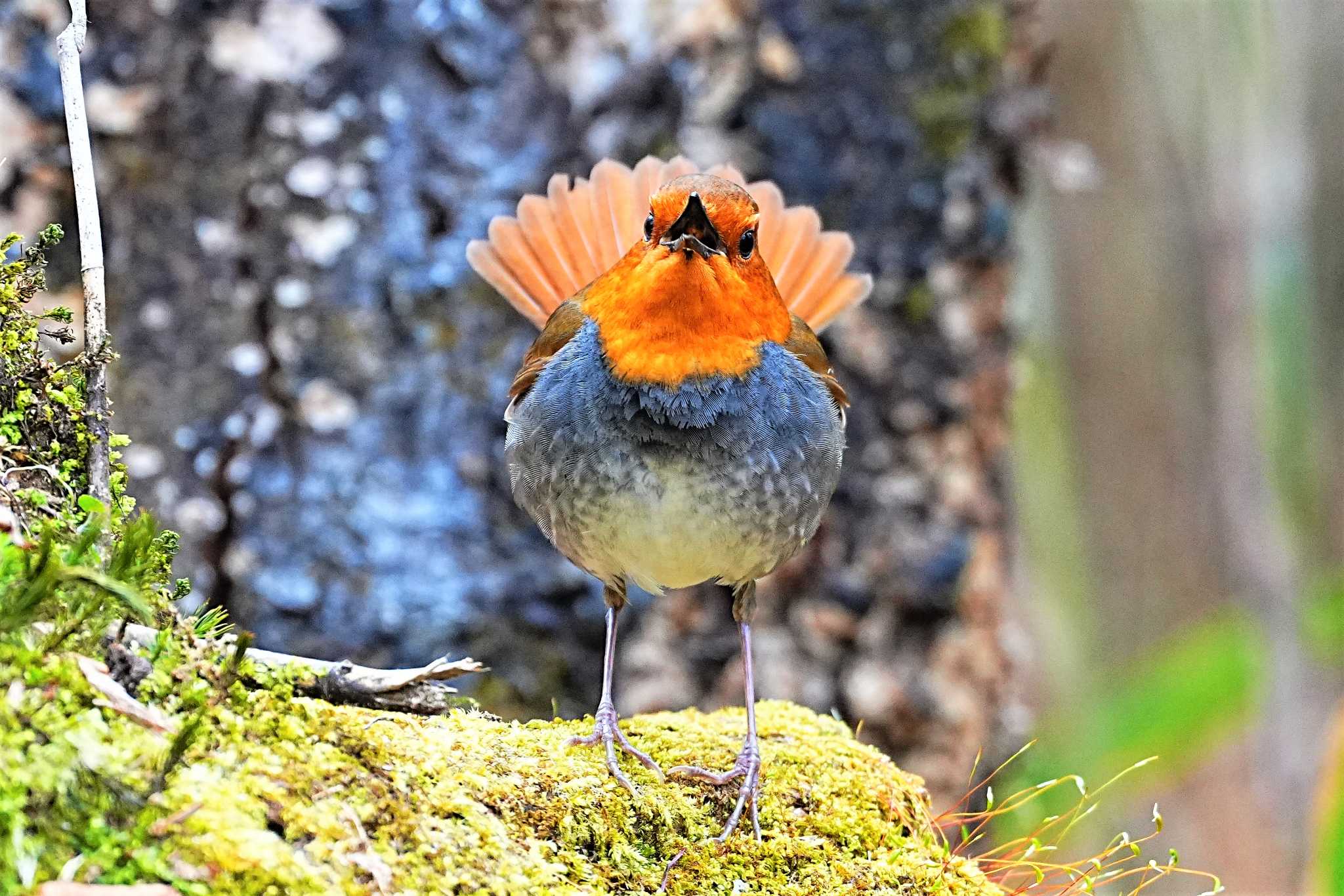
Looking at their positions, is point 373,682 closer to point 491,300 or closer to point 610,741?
point 610,741

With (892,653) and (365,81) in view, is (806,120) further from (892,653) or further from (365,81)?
(892,653)

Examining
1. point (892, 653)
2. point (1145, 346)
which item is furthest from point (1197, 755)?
point (892, 653)

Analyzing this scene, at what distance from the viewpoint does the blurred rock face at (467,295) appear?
3.27 m

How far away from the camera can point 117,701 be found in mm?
1276

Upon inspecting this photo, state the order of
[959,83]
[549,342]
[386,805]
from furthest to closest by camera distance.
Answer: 1. [959,83]
2. [549,342]
3. [386,805]

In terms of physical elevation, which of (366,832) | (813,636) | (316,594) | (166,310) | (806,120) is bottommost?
(366,832)

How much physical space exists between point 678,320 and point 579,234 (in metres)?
0.70

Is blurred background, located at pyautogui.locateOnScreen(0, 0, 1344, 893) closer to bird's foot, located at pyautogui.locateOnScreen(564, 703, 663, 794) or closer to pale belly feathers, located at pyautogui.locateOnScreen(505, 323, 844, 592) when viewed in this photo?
pale belly feathers, located at pyautogui.locateOnScreen(505, 323, 844, 592)

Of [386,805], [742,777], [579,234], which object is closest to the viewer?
[386,805]

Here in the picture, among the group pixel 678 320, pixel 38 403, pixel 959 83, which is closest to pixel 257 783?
pixel 38 403

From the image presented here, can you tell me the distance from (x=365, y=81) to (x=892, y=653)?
230cm

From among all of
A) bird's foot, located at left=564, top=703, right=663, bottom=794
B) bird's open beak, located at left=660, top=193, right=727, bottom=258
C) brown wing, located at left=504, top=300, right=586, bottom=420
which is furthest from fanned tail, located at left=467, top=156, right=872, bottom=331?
bird's foot, located at left=564, top=703, right=663, bottom=794

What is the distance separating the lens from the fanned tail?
297 cm

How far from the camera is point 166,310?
3.28 m
